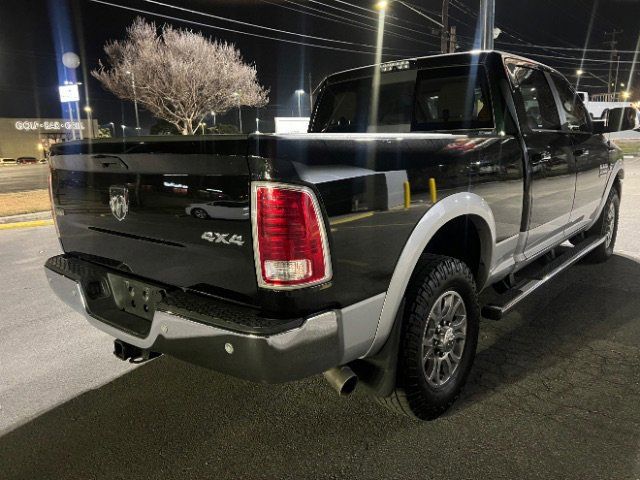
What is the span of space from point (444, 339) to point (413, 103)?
1.94 meters

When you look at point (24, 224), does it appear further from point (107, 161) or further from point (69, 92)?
point (69, 92)

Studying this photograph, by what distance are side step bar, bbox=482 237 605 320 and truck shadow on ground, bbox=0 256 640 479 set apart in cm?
39

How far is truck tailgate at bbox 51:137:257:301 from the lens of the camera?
1901 mm

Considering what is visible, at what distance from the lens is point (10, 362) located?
3.46m

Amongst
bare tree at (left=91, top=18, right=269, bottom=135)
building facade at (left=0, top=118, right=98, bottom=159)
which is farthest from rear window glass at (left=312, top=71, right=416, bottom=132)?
building facade at (left=0, top=118, right=98, bottom=159)

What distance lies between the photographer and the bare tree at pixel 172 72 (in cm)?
2906

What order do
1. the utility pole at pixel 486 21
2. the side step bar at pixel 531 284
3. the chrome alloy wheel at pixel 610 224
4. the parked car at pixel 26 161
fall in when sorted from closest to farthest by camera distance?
the side step bar at pixel 531 284 → the chrome alloy wheel at pixel 610 224 → the utility pole at pixel 486 21 → the parked car at pixel 26 161

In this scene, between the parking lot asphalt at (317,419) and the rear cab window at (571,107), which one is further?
the rear cab window at (571,107)

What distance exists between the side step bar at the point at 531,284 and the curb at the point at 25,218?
31.5ft

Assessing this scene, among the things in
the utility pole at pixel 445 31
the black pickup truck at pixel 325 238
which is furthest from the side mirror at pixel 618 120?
the utility pole at pixel 445 31

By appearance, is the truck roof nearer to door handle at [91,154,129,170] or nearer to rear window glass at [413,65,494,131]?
rear window glass at [413,65,494,131]

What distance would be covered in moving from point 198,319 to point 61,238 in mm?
1497

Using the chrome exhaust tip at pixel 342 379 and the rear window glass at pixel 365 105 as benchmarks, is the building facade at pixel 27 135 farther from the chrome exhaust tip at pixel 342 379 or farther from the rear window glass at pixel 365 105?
the chrome exhaust tip at pixel 342 379

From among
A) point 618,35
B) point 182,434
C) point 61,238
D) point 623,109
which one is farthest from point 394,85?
point 618,35
